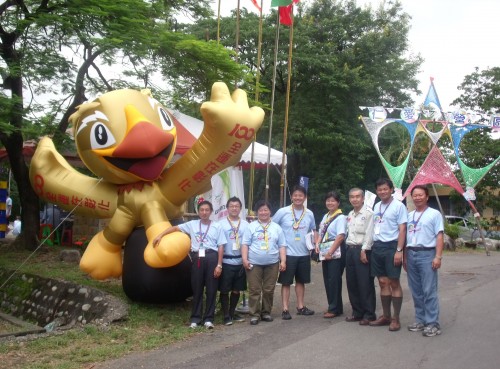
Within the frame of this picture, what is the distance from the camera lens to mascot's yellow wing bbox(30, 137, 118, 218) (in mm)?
7789

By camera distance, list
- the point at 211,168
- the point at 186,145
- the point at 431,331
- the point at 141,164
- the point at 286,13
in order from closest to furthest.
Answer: the point at 431,331, the point at 141,164, the point at 211,168, the point at 286,13, the point at 186,145

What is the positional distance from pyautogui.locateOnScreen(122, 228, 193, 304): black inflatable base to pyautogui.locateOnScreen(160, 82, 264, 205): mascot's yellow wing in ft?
2.69

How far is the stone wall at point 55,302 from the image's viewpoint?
288 inches

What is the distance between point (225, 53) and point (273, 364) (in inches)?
258

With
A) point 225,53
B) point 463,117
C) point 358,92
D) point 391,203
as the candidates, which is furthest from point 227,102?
point 358,92

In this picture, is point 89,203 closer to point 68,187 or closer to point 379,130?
point 68,187

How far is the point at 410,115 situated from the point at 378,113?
149cm

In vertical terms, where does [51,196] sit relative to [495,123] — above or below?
below

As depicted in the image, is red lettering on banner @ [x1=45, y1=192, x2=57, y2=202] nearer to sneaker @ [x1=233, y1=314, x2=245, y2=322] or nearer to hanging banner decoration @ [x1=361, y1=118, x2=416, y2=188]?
sneaker @ [x1=233, y1=314, x2=245, y2=322]

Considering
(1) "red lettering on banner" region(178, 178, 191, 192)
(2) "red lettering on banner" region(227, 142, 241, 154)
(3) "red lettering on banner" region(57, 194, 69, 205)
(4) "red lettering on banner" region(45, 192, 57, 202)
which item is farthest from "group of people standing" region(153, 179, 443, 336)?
(4) "red lettering on banner" region(45, 192, 57, 202)

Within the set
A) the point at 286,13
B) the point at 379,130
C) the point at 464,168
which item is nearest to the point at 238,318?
the point at 286,13

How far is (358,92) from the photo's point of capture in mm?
24234

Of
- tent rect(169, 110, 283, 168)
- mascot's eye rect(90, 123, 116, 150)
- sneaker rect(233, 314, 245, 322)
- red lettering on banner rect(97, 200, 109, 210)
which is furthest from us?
tent rect(169, 110, 283, 168)

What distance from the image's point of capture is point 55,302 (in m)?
8.33
